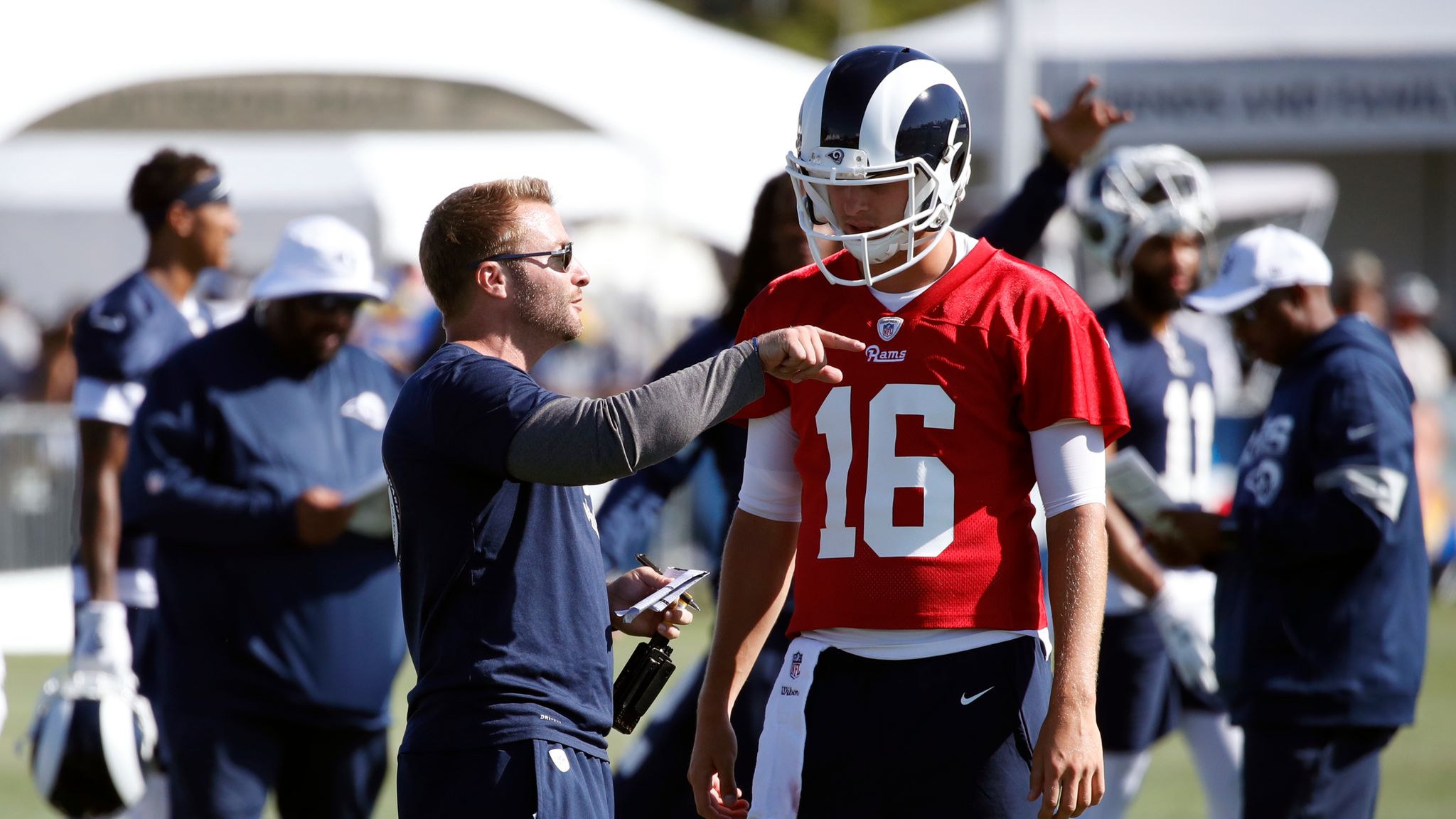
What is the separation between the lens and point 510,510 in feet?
10.8

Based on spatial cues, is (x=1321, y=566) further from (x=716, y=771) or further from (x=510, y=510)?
(x=510, y=510)

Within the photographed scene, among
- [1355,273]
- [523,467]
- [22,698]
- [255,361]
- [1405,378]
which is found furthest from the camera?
[1355,273]

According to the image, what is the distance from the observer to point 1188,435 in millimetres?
5887

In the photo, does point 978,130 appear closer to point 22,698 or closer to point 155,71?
point 155,71

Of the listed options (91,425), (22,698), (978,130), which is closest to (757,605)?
(91,425)

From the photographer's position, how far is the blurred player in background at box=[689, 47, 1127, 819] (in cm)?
313

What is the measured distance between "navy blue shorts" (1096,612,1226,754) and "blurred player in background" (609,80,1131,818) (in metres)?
1.45

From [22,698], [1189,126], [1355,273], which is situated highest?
[1189,126]

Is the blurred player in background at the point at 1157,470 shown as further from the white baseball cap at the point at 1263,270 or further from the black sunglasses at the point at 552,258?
the black sunglasses at the point at 552,258

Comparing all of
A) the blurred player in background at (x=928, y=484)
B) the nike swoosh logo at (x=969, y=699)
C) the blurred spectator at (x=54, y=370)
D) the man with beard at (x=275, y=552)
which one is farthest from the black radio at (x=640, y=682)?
the blurred spectator at (x=54, y=370)

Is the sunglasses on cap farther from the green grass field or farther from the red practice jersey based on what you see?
the green grass field

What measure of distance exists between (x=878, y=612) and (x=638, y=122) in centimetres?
1574

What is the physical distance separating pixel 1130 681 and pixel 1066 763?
2.88 m

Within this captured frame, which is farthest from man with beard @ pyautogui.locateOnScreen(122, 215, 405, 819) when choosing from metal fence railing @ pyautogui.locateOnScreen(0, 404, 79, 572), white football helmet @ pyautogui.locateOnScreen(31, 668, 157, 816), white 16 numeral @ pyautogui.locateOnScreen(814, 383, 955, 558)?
metal fence railing @ pyautogui.locateOnScreen(0, 404, 79, 572)
